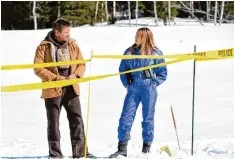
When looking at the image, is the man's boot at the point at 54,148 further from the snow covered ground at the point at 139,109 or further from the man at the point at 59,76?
the snow covered ground at the point at 139,109

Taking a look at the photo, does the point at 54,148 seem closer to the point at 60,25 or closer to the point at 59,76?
the point at 59,76

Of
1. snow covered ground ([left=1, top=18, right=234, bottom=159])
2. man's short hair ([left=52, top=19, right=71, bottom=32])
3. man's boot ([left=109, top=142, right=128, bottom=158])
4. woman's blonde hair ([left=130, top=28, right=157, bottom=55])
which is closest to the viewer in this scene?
man's short hair ([left=52, top=19, right=71, bottom=32])

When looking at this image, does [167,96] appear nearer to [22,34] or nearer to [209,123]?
[209,123]

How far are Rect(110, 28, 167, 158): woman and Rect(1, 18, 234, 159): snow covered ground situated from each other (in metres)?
0.29

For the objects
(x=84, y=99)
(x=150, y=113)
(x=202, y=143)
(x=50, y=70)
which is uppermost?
(x=50, y=70)

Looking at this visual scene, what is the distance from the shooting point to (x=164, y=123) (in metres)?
9.56

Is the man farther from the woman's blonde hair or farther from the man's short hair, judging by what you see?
the woman's blonde hair

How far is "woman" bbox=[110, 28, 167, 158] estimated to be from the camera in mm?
5691

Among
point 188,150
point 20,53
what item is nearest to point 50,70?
point 188,150

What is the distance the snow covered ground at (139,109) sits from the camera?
6691 millimetres

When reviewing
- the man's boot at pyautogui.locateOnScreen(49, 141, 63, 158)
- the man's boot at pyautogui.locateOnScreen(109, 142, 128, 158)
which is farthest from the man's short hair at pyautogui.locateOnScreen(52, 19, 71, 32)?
the man's boot at pyautogui.locateOnScreen(109, 142, 128, 158)

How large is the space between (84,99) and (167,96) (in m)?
2.34

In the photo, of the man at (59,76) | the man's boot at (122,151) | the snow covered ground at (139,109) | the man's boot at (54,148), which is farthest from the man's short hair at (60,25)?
the snow covered ground at (139,109)

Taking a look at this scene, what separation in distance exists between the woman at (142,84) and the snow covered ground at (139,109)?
0.29 m
